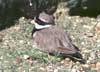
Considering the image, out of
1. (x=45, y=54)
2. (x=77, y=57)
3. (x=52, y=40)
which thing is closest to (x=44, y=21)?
(x=52, y=40)

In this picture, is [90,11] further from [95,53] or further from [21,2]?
[95,53]

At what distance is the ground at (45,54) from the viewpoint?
7.45m

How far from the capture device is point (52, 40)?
7777 millimetres

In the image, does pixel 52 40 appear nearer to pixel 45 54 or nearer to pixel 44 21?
pixel 45 54

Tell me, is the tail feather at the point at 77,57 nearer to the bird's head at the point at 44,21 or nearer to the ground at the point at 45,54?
the ground at the point at 45,54

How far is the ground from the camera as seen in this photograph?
7445mm

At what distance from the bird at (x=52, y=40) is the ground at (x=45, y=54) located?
0.33 feet

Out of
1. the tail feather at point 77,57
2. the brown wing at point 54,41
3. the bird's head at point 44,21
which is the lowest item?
the tail feather at point 77,57

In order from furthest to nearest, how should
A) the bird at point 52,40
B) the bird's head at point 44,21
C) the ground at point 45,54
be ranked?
the bird's head at point 44,21
the bird at point 52,40
the ground at point 45,54

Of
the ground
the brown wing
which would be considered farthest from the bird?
the ground

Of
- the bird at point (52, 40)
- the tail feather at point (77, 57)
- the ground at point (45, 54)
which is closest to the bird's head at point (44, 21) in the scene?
the bird at point (52, 40)

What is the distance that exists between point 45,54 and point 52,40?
24 centimetres

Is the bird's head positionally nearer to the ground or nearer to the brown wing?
the brown wing

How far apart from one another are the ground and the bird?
101mm
